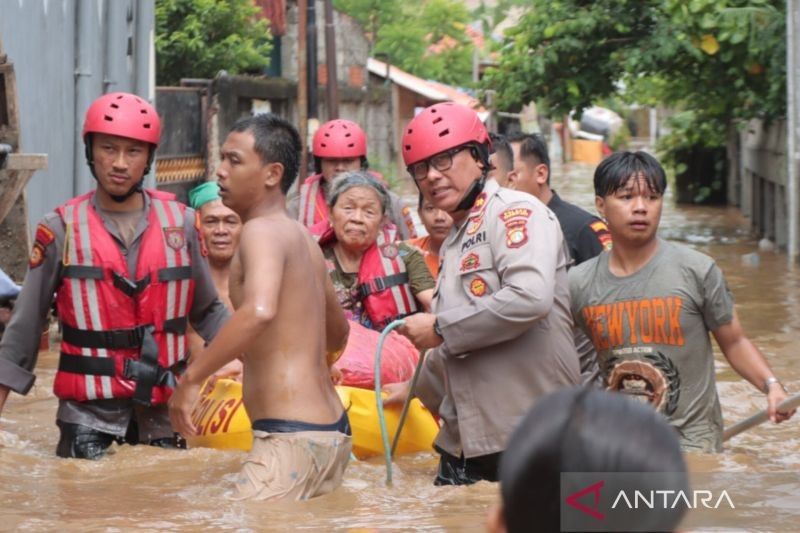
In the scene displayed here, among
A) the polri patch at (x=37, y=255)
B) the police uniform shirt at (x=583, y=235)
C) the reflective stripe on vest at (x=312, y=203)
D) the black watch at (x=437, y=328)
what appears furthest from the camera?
the reflective stripe on vest at (x=312, y=203)

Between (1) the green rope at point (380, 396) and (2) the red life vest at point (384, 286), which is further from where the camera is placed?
(2) the red life vest at point (384, 286)

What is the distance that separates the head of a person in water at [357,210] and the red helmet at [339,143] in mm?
1613

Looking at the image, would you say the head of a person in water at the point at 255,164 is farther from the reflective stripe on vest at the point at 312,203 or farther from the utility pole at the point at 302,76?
the utility pole at the point at 302,76

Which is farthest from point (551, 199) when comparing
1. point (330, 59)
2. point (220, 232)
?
point (330, 59)

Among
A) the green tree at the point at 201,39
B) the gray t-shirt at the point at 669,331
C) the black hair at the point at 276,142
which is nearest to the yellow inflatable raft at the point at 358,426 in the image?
the gray t-shirt at the point at 669,331

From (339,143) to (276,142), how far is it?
4.05 m

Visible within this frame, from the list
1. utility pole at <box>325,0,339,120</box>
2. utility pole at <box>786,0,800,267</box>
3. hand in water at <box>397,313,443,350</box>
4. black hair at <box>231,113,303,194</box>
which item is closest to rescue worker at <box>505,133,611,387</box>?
hand in water at <box>397,313,443,350</box>

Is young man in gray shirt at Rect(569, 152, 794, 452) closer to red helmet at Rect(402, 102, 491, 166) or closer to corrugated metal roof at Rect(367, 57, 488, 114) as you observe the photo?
red helmet at Rect(402, 102, 491, 166)

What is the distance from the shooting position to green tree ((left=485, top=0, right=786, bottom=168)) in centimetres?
1652

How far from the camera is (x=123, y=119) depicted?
6.23m

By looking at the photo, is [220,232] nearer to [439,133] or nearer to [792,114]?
[439,133]

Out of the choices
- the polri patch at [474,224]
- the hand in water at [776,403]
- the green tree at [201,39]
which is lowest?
the hand in water at [776,403]

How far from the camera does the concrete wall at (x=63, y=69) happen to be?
11.0 metres

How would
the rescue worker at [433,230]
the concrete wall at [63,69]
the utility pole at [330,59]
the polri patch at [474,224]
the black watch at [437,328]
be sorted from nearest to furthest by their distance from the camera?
the black watch at [437,328] → the polri patch at [474,224] → the rescue worker at [433,230] → the concrete wall at [63,69] → the utility pole at [330,59]
